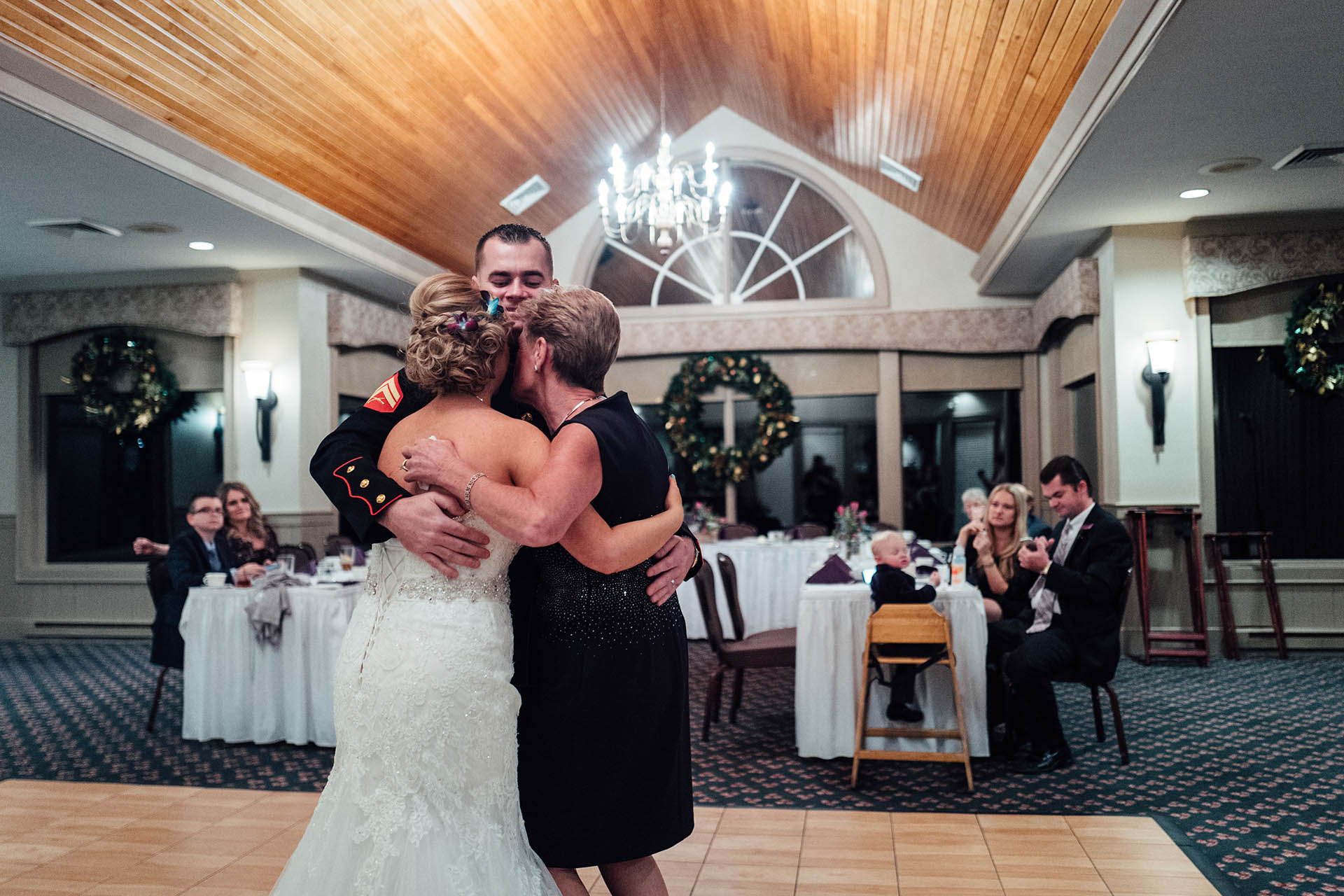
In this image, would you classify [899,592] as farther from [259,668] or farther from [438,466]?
[259,668]

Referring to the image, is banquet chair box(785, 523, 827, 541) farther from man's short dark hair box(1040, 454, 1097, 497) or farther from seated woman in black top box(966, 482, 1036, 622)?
man's short dark hair box(1040, 454, 1097, 497)

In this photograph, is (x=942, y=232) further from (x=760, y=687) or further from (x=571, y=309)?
(x=571, y=309)

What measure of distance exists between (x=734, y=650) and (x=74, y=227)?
18.4 ft

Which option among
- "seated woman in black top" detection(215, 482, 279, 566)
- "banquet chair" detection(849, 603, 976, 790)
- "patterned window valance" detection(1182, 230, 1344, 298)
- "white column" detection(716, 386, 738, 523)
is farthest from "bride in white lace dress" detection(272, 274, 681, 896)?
"white column" detection(716, 386, 738, 523)

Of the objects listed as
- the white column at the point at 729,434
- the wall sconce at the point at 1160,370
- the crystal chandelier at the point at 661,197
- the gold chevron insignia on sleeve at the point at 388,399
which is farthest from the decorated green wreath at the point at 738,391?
the gold chevron insignia on sleeve at the point at 388,399

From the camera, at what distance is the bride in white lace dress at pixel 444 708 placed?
185cm

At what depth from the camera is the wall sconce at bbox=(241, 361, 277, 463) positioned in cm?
838

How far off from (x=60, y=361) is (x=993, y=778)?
8885 mm

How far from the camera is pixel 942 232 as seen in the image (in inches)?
398

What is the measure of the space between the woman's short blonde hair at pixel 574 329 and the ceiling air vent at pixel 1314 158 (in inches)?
213

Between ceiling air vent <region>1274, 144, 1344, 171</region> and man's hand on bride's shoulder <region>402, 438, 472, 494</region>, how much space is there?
5.77m

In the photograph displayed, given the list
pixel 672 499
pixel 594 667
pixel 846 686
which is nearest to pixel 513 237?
pixel 672 499

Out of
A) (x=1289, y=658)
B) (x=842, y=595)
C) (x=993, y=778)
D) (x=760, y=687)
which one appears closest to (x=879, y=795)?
(x=993, y=778)

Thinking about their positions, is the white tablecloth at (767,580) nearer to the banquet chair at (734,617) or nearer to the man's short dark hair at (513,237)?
the banquet chair at (734,617)
